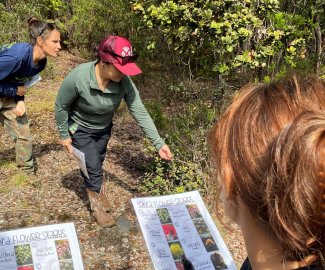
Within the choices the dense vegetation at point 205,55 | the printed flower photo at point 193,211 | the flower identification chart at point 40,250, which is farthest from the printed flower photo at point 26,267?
the dense vegetation at point 205,55

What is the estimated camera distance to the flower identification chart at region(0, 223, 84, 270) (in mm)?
1614

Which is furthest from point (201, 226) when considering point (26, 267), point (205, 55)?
point (205, 55)

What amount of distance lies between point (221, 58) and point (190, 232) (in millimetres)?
1587

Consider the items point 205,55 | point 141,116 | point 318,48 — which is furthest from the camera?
point 318,48

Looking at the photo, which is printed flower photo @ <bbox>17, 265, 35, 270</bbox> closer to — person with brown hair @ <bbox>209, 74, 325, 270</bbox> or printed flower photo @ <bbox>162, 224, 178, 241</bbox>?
printed flower photo @ <bbox>162, 224, 178, 241</bbox>

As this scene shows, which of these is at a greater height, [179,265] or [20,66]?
[179,265]

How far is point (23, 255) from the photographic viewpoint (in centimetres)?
163

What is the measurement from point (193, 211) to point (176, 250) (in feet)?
0.74

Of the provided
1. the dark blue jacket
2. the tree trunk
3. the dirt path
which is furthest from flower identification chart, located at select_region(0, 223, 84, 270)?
the tree trunk

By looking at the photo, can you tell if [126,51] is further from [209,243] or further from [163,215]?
[209,243]

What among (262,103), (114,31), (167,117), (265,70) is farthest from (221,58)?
(114,31)

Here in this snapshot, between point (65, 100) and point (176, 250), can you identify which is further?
point (65, 100)

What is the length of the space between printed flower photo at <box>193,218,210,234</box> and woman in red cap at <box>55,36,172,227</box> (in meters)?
1.02

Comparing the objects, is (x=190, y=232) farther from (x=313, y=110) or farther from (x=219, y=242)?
(x=313, y=110)
